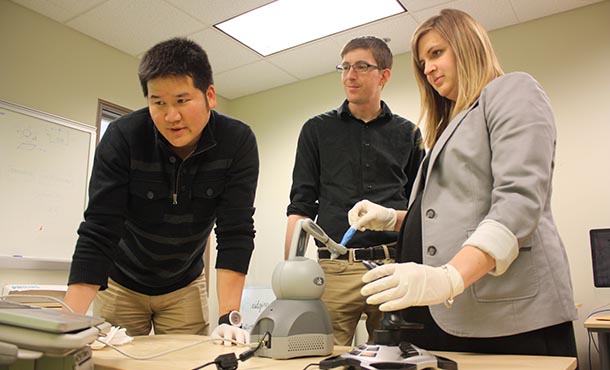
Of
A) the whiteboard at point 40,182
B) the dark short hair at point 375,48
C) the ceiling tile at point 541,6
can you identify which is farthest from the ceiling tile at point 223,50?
the ceiling tile at point 541,6

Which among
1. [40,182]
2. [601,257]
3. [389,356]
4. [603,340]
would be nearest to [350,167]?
[389,356]

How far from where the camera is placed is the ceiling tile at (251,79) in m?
3.98

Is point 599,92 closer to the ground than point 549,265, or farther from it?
farther from it

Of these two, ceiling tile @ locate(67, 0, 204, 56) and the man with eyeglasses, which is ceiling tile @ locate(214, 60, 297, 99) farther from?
the man with eyeglasses

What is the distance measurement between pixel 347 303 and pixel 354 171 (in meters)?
0.48

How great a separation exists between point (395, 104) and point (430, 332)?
2.86 metres

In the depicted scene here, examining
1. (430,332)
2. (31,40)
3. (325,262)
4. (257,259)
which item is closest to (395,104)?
(257,259)

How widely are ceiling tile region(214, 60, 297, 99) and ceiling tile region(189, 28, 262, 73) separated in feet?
0.30

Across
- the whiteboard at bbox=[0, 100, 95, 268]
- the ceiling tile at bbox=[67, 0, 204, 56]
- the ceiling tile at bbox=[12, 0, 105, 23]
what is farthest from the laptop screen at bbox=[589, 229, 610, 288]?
the ceiling tile at bbox=[12, 0, 105, 23]

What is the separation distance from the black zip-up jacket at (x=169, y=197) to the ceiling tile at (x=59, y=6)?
2.14 metres

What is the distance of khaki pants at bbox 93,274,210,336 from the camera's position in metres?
1.41

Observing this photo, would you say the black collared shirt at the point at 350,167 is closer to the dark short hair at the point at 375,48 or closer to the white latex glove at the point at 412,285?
the dark short hair at the point at 375,48

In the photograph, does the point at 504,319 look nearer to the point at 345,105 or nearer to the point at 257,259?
the point at 345,105

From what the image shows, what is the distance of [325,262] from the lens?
5.34 feet
